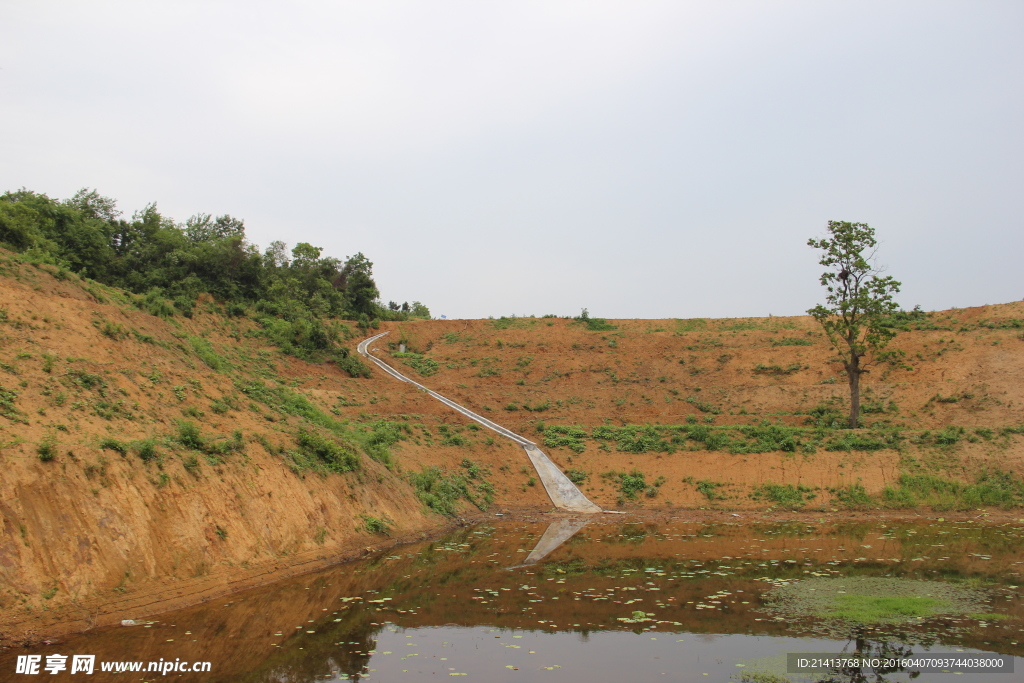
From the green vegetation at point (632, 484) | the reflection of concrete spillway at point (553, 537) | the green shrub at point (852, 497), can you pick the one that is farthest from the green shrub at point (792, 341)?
the reflection of concrete spillway at point (553, 537)

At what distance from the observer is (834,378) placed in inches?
1892

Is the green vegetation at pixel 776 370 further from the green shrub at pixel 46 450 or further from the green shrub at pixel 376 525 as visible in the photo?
the green shrub at pixel 46 450

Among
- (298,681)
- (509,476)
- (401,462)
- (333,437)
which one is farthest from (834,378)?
(298,681)

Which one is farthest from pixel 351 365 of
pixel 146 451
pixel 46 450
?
pixel 46 450

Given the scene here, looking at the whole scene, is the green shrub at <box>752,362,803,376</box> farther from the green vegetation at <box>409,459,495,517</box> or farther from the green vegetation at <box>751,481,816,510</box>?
the green vegetation at <box>409,459,495,517</box>

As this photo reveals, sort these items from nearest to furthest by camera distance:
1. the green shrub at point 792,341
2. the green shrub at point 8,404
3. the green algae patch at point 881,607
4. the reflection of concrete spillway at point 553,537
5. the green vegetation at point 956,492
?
the green algae patch at point 881,607, the green shrub at point 8,404, the reflection of concrete spillway at point 553,537, the green vegetation at point 956,492, the green shrub at point 792,341

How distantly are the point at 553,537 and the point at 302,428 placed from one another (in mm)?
9150

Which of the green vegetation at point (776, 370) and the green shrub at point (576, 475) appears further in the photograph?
the green vegetation at point (776, 370)

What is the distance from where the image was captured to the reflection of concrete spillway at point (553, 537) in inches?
744

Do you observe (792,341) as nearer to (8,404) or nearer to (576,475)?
(576,475)

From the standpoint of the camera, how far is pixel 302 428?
22.8 m

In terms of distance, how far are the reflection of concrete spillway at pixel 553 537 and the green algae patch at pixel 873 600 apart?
21.5 feet

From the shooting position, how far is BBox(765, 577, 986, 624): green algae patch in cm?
1273

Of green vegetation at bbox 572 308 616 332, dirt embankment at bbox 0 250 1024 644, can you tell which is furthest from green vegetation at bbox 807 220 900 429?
green vegetation at bbox 572 308 616 332
